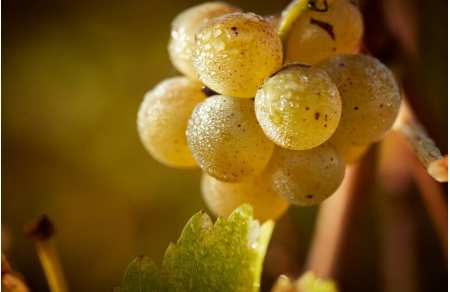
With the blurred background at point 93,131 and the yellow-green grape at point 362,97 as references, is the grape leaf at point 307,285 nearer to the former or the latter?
the yellow-green grape at point 362,97

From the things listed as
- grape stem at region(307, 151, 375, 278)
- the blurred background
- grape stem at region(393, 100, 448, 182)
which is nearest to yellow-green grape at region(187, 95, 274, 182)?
grape stem at region(393, 100, 448, 182)

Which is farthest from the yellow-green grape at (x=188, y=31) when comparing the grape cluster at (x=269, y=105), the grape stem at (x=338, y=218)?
the grape stem at (x=338, y=218)

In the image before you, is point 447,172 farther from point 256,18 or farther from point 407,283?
point 407,283

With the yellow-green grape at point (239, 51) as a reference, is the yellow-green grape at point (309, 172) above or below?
below

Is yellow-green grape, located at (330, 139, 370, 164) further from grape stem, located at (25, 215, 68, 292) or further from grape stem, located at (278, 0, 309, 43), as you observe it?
grape stem, located at (25, 215, 68, 292)

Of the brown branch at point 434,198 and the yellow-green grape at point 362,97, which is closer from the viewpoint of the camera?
the yellow-green grape at point 362,97

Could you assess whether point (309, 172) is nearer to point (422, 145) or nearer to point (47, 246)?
point (422, 145)
